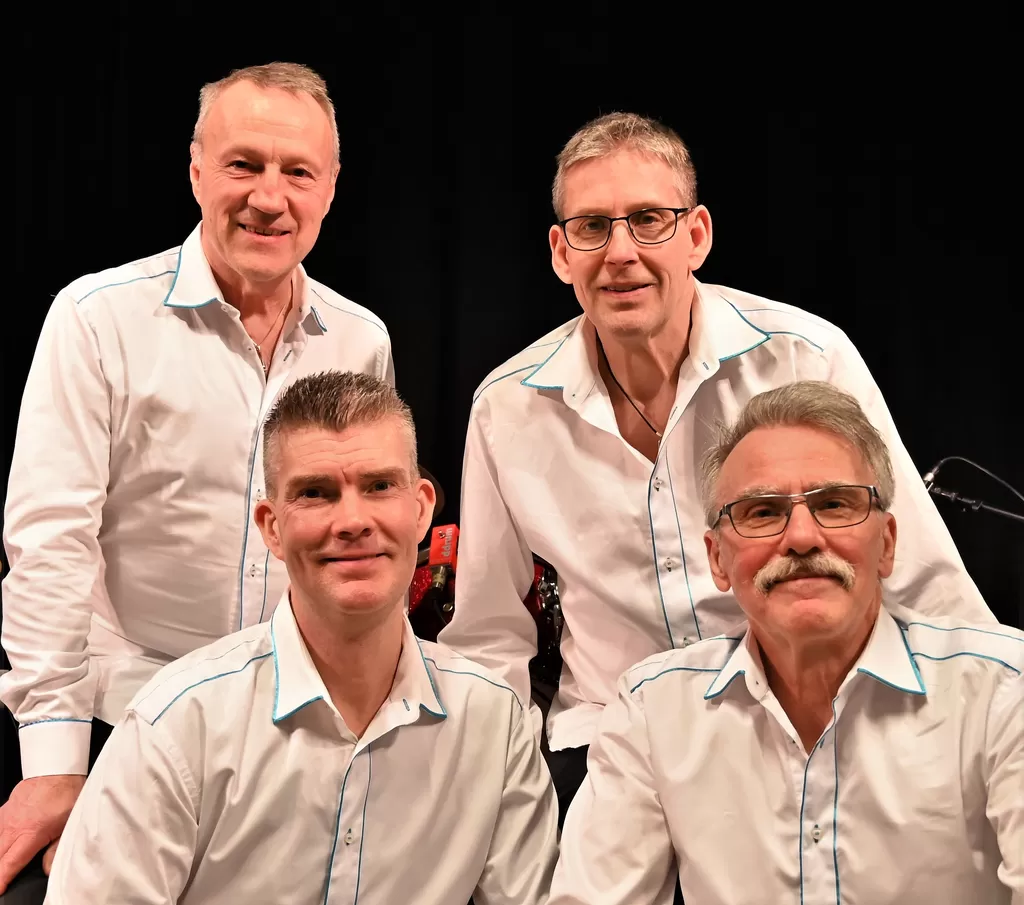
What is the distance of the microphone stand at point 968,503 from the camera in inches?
122

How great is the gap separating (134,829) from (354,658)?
436 mm

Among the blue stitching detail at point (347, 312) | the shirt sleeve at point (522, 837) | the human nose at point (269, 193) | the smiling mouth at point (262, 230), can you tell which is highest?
the human nose at point (269, 193)

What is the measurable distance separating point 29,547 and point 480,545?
0.92m

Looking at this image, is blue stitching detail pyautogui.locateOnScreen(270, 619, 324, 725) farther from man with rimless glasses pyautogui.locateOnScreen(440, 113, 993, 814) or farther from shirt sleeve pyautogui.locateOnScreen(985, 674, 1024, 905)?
shirt sleeve pyautogui.locateOnScreen(985, 674, 1024, 905)

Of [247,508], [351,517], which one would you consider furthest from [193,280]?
[351,517]

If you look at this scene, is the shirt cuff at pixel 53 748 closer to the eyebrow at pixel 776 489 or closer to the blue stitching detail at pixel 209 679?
the blue stitching detail at pixel 209 679

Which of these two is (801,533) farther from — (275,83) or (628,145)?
(275,83)

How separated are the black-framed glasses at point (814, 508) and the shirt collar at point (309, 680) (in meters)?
0.60

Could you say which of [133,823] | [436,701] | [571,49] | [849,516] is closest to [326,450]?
[436,701]

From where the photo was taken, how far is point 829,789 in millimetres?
1898

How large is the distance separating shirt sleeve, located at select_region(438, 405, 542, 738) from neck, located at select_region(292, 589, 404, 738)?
1.89 feet

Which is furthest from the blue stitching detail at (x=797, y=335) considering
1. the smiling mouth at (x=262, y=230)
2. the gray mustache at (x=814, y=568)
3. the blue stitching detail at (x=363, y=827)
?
the blue stitching detail at (x=363, y=827)

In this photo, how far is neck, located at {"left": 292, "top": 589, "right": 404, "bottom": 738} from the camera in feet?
6.71

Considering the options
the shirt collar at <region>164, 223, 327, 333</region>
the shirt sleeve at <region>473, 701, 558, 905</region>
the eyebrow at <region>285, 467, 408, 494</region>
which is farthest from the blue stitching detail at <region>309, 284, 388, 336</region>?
the shirt sleeve at <region>473, 701, 558, 905</region>
